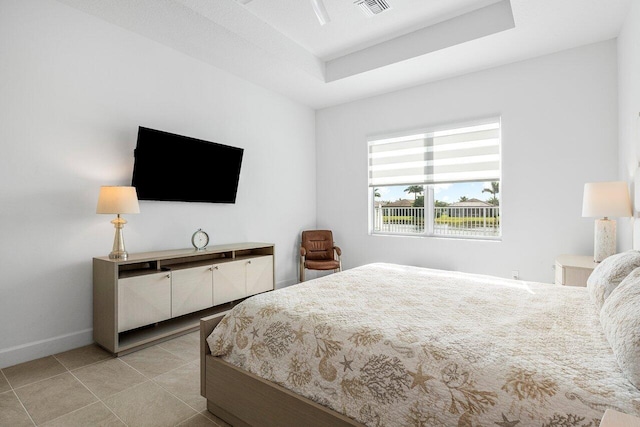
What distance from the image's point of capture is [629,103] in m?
2.80

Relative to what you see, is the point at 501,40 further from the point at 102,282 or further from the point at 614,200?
the point at 102,282

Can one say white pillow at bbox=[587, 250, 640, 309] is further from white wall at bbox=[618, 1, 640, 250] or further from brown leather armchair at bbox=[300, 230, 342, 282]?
brown leather armchair at bbox=[300, 230, 342, 282]

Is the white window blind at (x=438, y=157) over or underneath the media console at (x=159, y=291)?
over

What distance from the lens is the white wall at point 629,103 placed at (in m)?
2.53

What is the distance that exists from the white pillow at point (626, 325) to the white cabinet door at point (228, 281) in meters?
3.08

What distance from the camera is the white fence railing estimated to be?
13.6 ft

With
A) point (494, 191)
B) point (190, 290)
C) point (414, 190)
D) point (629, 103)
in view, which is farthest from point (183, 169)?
point (629, 103)

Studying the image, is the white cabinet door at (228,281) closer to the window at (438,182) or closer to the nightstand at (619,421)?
the window at (438,182)

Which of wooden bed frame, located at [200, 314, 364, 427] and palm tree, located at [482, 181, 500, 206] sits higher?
palm tree, located at [482, 181, 500, 206]

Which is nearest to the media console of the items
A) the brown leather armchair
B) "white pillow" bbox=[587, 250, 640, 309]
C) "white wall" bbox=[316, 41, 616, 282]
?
the brown leather armchair

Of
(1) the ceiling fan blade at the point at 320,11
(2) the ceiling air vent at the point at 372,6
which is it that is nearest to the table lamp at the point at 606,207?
(2) the ceiling air vent at the point at 372,6

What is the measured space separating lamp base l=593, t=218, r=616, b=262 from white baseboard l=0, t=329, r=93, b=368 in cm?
459

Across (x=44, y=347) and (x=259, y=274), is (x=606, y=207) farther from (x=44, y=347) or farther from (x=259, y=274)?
(x=44, y=347)

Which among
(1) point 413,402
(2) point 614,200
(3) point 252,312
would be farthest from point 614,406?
(2) point 614,200
